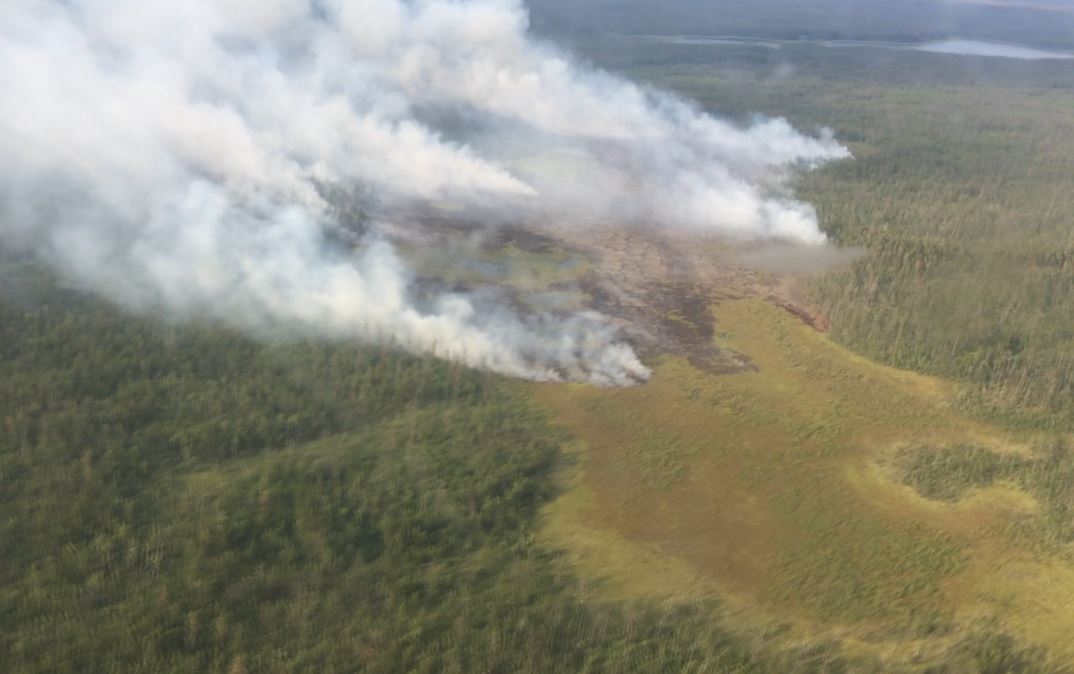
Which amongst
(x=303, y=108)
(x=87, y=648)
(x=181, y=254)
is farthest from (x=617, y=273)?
(x=87, y=648)

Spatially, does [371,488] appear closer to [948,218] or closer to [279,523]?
[279,523]

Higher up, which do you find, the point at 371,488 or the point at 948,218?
the point at 948,218

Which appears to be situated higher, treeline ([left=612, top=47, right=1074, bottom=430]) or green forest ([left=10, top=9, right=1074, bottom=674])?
treeline ([left=612, top=47, right=1074, bottom=430])

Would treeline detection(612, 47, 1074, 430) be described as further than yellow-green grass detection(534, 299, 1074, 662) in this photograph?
Yes

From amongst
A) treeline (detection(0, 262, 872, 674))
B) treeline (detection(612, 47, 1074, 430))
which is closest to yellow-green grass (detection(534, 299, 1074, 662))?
treeline (detection(0, 262, 872, 674))

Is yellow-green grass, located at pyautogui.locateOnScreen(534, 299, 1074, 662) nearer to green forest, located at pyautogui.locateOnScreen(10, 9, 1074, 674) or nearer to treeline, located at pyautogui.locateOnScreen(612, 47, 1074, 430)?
green forest, located at pyautogui.locateOnScreen(10, 9, 1074, 674)

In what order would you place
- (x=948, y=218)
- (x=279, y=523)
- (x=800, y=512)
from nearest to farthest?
(x=279, y=523)
(x=800, y=512)
(x=948, y=218)

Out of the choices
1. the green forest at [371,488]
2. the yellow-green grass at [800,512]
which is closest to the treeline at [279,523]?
the green forest at [371,488]

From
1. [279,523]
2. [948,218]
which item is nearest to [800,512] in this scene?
[279,523]

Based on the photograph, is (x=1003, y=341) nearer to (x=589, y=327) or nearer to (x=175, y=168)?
(x=589, y=327)

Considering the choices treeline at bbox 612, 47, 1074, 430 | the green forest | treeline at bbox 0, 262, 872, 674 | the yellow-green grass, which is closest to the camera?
treeline at bbox 0, 262, 872, 674
